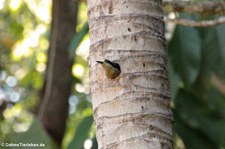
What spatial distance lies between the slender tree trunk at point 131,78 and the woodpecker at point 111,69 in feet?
0.04

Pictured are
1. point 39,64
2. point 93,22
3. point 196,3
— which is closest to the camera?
point 93,22

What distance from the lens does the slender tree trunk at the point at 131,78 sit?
4.24ft

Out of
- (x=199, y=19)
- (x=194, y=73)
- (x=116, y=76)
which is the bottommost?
(x=116, y=76)

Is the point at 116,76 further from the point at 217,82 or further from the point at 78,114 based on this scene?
the point at 78,114

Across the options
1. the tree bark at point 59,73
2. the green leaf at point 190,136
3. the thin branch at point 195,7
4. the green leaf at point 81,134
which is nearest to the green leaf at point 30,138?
the green leaf at point 81,134

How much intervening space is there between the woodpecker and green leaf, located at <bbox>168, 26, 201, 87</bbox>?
1.31m

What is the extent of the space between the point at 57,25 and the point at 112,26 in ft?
6.36

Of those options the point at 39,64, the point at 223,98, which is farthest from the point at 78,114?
the point at 223,98

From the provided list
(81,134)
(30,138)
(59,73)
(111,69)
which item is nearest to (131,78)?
(111,69)

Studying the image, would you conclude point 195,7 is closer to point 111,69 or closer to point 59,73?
point 111,69

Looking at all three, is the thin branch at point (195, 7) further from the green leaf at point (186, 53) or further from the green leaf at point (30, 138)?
the green leaf at point (30, 138)

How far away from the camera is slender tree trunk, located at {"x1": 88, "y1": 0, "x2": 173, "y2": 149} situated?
4.24 feet

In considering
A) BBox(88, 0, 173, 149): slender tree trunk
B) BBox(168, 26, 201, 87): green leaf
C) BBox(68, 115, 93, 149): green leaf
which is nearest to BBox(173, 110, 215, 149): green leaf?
BBox(168, 26, 201, 87): green leaf

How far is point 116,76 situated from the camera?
133 cm
